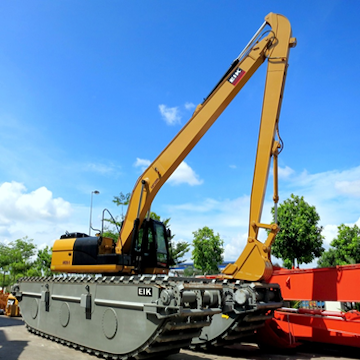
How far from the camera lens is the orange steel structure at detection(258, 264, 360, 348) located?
7852mm

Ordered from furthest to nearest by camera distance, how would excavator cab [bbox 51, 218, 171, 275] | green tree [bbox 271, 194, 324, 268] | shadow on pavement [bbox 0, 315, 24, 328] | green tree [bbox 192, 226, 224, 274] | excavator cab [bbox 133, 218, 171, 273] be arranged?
green tree [bbox 192, 226, 224, 274] → green tree [bbox 271, 194, 324, 268] → shadow on pavement [bbox 0, 315, 24, 328] → excavator cab [bbox 133, 218, 171, 273] → excavator cab [bbox 51, 218, 171, 275]

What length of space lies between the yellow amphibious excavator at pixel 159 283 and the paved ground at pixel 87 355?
28cm

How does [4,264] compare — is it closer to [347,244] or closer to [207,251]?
[207,251]

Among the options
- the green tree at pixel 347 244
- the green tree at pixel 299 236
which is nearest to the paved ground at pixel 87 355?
the green tree at pixel 299 236

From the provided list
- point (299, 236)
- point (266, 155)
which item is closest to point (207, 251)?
point (299, 236)

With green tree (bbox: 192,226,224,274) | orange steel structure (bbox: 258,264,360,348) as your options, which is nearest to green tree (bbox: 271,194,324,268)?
green tree (bbox: 192,226,224,274)

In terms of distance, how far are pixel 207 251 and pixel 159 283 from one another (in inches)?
858

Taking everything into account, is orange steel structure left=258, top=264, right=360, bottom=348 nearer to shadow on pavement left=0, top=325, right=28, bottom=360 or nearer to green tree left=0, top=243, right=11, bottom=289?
shadow on pavement left=0, top=325, right=28, bottom=360

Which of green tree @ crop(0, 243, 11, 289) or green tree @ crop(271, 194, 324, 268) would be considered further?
green tree @ crop(0, 243, 11, 289)

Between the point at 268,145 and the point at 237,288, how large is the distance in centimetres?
362

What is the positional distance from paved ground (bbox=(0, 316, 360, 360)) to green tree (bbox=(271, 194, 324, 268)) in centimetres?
1342

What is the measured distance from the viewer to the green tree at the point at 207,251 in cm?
2755

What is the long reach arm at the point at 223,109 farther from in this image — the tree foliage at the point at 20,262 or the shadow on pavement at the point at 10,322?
the tree foliage at the point at 20,262

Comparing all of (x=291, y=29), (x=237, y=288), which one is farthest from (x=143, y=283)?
(x=291, y=29)
